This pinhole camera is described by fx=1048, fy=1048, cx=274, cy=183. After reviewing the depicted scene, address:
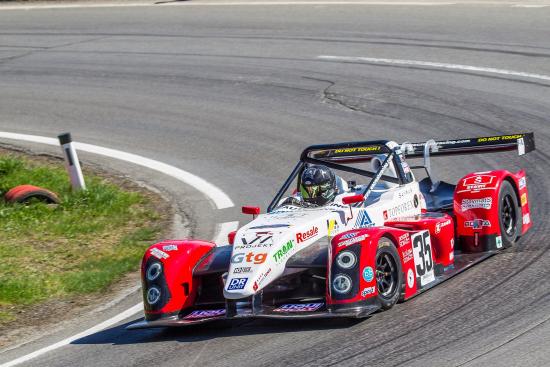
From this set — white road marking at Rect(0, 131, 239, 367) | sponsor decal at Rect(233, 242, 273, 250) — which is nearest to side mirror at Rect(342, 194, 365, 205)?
sponsor decal at Rect(233, 242, 273, 250)

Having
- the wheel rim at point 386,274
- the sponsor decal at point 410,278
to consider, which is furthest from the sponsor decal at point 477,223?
the wheel rim at point 386,274

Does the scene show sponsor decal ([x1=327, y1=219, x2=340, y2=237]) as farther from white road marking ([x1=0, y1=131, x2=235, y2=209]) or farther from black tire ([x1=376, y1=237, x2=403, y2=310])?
white road marking ([x1=0, y1=131, x2=235, y2=209])

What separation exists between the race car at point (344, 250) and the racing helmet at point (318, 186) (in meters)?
0.08

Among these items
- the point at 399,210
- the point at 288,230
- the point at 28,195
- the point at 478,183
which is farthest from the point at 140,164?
the point at 288,230

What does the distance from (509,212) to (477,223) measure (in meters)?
0.61

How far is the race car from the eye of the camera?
852 centimetres

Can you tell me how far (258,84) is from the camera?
18531mm

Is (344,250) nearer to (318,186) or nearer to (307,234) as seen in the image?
(307,234)

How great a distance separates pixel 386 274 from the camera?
8781 millimetres

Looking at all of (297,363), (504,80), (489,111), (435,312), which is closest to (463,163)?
(489,111)

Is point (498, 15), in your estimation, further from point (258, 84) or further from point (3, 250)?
point (3, 250)

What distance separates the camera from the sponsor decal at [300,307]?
331 inches

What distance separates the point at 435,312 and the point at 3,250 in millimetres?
5169

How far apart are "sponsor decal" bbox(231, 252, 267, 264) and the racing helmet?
4.12 ft
